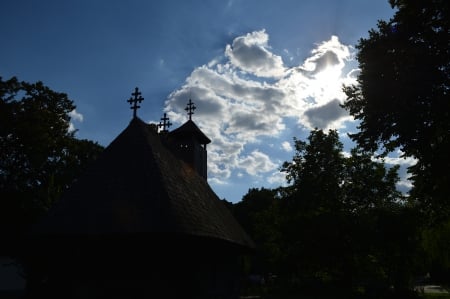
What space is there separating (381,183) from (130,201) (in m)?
21.1

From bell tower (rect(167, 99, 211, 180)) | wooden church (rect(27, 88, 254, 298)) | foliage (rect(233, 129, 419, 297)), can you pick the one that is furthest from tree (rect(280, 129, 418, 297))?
wooden church (rect(27, 88, 254, 298))

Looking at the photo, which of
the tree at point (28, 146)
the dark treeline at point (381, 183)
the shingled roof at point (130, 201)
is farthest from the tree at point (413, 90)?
the tree at point (28, 146)

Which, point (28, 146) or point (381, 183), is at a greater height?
point (28, 146)

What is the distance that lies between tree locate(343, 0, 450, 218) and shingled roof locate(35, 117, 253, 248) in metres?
7.57

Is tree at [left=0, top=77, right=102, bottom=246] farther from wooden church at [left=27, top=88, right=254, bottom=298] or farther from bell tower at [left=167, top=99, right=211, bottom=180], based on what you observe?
wooden church at [left=27, top=88, right=254, bottom=298]

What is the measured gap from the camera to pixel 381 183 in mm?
27781

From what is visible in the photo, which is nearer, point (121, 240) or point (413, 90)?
point (121, 240)

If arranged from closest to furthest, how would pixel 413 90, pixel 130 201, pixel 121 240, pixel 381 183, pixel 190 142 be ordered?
pixel 121 240
pixel 130 201
pixel 413 90
pixel 190 142
pixel 381 183

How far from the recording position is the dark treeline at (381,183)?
1412cm

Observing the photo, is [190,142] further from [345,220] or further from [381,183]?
[381,183]

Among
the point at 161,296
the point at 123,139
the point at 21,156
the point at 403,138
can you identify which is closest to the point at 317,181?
the point at 403,138

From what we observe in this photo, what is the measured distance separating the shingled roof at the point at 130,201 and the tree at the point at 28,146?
50.7 feet

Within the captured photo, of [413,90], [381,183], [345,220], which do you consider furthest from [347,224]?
[413,90]

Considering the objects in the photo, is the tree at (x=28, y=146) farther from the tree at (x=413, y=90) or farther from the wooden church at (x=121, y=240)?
the tree at (x=413, y=90)
